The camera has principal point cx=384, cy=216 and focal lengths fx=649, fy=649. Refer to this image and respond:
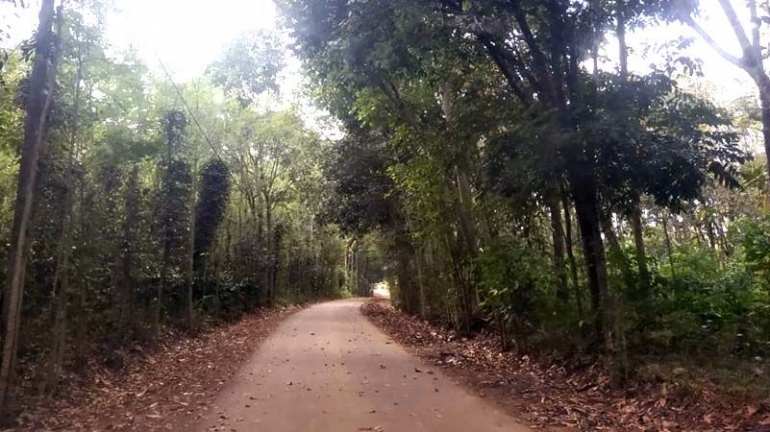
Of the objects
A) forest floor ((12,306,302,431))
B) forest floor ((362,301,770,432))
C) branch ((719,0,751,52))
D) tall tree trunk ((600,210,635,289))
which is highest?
branch ((719,0,751,52))

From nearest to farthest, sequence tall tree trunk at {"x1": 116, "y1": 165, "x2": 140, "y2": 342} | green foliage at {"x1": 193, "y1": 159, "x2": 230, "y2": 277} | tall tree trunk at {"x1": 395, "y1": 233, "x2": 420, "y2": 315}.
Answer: tall tree trunk at {"x1": 116, "y1": 165, "x2": 140, "y2": 342} → green foliage at {"x1": 193, "y1": 159, "x2": 230, "y2": 277} → tall tree trunk at {"x1": 395, "y1": 233, "x2": 420, "y2": 315}

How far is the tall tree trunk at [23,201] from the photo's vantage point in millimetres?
7043

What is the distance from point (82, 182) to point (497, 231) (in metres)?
7.16

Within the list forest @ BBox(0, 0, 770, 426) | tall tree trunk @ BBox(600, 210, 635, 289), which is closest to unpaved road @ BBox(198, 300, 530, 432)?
forest @ BBox(0, 0, 770, 426)

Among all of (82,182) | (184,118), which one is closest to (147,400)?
(82,182)

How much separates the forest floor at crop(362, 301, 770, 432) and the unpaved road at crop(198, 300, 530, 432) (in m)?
0.48

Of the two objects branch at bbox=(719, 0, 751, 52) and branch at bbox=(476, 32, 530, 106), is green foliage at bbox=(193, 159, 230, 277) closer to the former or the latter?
branch at bbox=(476, 32, 530, 106)

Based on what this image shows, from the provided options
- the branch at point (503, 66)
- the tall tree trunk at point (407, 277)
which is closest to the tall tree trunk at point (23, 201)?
the branch at point (503, 66)

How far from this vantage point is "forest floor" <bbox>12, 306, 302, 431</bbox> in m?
7.64

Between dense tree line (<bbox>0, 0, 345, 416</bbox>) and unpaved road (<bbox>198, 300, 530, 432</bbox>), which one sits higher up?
dense tree line (<bbox>0, 0, 345, 416</bbox>)

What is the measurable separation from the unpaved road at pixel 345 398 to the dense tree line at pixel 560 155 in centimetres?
226

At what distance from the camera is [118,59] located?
12375 millimetres

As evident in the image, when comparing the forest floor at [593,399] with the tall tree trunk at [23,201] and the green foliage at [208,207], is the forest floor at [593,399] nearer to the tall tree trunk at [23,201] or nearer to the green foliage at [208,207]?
the tall tree trunk at [23,201]

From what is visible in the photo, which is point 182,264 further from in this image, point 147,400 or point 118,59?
point 147,400
